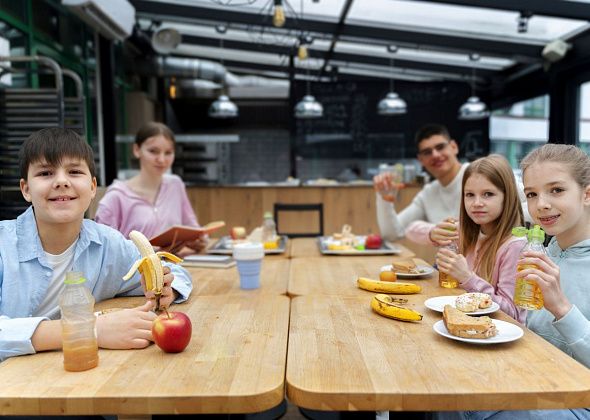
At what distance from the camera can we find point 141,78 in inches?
324

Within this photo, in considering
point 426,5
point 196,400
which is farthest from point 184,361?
point 426,5

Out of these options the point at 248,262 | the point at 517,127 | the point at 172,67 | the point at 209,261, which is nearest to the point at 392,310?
the point at 248,262

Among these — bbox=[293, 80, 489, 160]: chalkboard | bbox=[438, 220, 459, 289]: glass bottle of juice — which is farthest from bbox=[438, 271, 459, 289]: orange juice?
bbox=[293, 80, 489, 160]: chalkboard

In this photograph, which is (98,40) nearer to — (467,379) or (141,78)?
(141,78)

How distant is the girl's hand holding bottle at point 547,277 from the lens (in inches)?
46.2

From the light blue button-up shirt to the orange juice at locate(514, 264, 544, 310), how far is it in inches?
38.6

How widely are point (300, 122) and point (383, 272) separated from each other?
7.37m

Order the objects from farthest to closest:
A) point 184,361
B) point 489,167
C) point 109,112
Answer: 1. point 109,112
2. point 489,167
3. point 184,361

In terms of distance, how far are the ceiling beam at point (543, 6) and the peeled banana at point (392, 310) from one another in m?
4.31

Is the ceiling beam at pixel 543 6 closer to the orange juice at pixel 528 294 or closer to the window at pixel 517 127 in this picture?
the window at pixel 517 127

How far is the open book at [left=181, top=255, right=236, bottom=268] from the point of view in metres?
2.11

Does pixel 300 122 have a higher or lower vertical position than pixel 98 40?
lower

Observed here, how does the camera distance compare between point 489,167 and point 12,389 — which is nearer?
point 12,389

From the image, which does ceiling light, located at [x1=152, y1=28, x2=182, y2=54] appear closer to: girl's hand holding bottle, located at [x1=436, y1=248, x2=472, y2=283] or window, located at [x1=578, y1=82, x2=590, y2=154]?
window, located at [x1=578, y1=82, x2=590, y2=154]
